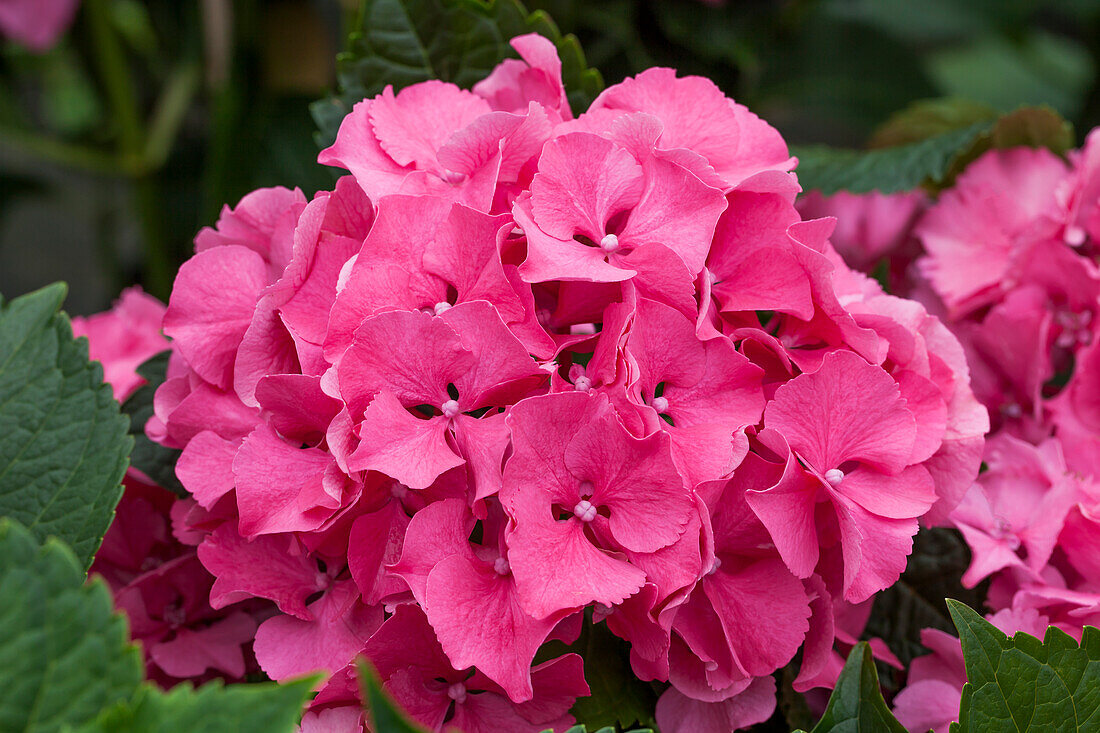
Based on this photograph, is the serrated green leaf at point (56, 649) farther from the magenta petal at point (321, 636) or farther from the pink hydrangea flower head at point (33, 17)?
the pink hydrangea flower head at point (33, 17)

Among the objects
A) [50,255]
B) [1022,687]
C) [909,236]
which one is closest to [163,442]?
[1022,687]

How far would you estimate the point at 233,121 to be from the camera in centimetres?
119

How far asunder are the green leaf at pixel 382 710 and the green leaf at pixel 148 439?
0.31 metres

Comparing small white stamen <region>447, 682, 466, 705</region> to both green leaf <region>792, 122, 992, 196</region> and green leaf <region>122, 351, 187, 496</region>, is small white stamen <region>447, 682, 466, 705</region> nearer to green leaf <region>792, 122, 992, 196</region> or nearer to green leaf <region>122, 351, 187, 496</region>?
green leaf <region>122, 351, 187, 496</region>

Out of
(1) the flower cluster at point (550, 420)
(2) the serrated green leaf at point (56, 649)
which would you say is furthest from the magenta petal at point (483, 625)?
(2) the serrated green leaf at point (56, 649)

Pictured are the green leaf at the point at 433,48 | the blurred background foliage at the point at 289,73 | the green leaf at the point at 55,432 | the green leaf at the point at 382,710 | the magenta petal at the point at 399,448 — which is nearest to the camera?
the green leaf at the point at 382,710

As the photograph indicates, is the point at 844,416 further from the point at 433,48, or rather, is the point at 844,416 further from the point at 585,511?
the point at 433,48

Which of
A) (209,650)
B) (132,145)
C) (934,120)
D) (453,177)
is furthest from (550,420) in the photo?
(132,145)

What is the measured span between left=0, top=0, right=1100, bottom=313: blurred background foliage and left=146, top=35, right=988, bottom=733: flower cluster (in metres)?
0.60

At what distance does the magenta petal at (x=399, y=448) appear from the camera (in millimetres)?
381

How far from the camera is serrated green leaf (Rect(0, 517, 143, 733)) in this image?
33cm

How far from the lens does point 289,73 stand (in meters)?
1.30

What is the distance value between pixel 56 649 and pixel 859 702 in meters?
0.33

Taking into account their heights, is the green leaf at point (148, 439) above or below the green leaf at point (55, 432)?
below
